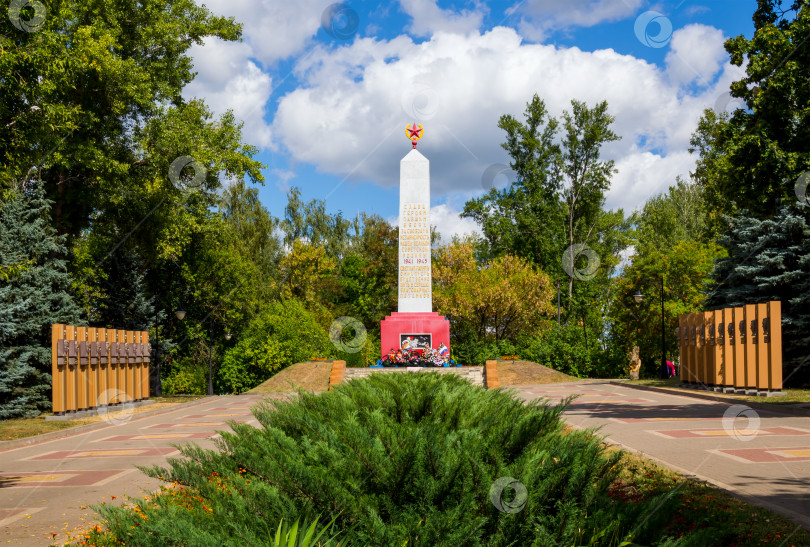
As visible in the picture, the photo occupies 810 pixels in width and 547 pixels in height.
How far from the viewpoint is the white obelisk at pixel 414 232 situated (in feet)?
102

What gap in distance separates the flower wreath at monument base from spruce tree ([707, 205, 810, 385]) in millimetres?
11580

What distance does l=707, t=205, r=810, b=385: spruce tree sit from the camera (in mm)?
23641

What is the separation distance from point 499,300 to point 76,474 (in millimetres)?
35877

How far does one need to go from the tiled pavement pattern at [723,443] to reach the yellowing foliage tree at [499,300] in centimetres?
2491

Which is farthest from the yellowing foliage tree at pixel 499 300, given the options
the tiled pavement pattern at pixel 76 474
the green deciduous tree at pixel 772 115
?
the tiled pavement pattern at pixel 76 474

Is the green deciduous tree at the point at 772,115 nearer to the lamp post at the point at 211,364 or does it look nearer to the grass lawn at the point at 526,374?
the grass lawn at the point at 526,374

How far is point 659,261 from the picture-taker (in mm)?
37062

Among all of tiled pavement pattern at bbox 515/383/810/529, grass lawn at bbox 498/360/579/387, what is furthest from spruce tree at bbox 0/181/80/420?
grass lawn at bbox 498/360/579/387

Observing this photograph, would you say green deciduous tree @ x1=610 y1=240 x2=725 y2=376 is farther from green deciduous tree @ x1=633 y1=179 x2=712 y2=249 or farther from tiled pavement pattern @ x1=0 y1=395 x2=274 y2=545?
tiled pavement pattern @ x1=0 y1=395 x2=274 y2=545

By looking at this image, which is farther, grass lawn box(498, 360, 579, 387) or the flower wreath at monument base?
grass lawn box(498, 360, 579, 387)

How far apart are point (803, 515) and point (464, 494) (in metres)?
4.01

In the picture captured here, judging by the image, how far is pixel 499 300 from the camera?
43844 millimetres

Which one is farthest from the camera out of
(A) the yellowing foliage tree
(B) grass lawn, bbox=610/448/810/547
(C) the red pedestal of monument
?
(A) the yellowing foliage tree

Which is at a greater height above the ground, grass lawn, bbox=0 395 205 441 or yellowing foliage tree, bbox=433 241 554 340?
yellowing foliage tree, bbox=433 241 554 340
